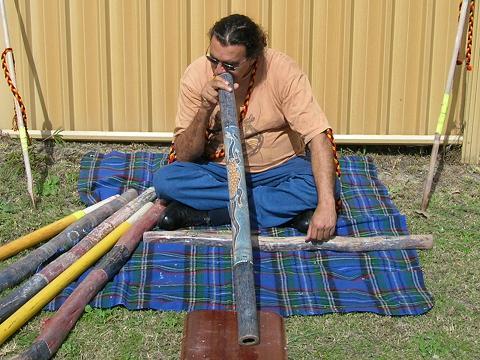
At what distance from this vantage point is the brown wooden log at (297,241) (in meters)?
4.40

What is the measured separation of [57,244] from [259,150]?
1253 millimetres

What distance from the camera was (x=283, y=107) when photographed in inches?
181

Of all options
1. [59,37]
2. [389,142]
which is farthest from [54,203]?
[389,142]

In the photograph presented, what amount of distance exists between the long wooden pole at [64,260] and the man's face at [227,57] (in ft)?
3.19

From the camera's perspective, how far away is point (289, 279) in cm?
416

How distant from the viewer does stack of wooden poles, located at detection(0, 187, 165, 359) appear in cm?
359

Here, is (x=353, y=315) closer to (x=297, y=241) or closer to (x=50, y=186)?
(x=297, y=241)

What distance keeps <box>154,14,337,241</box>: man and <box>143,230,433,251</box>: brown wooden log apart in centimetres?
8

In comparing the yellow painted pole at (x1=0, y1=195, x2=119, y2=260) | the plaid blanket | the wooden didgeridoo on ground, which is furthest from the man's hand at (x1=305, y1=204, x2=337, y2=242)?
the yellow painted pole at (x1=0, y1=195, x2=119, y2=260)

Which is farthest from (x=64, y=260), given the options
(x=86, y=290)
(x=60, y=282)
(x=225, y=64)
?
(x=225, y=64)

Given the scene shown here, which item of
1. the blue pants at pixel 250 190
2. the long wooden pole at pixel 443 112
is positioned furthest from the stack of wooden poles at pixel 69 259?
the long wooden pole at pixel 443 112

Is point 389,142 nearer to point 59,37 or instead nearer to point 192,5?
point 192,5

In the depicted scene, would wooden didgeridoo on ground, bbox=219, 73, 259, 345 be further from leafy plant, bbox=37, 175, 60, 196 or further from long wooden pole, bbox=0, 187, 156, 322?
leafy plant, bbox=37, 175, 60, 196

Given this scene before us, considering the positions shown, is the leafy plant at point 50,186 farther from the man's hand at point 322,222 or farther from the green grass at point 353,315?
the man's hand at point 322,222
